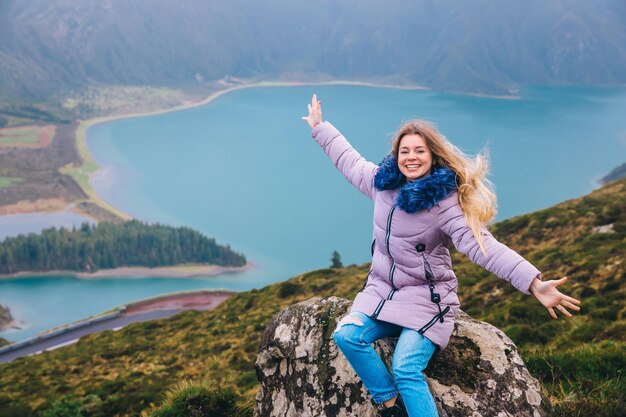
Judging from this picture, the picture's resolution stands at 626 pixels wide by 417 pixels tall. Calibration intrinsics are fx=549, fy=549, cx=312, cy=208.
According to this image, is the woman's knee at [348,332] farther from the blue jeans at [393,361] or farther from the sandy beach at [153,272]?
the sandy beach at [153,272]

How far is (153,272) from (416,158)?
144 meters

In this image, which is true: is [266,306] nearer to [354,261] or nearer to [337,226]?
[354,261]

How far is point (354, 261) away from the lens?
418 feet

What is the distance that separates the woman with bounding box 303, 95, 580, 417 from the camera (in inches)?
213

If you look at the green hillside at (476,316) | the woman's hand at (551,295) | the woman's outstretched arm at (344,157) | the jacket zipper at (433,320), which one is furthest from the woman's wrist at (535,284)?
the woman's outstretched arm at (344,157)

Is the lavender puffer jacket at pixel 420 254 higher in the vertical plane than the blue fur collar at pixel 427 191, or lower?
lower

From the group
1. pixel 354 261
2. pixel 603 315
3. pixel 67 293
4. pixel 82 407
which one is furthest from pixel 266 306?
pixel 67 293

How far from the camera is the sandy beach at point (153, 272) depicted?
136m

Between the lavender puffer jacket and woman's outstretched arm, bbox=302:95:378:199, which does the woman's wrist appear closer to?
the lavender puffer jacket

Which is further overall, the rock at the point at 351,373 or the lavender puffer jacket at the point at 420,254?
the rock at the point at 351,373

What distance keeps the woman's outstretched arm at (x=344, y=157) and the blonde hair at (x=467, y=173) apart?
53 cm

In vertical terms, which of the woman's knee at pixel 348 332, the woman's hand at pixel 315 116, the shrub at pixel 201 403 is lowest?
the shrub at pixel 201 403

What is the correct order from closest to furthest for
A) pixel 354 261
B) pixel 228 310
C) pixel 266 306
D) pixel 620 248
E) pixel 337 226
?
1. pixel 620 248
2. pixel 266 306
3. pixel 228 310
4. pixel 354 261
5. pixel 337 226

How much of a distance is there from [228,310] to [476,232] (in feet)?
114
